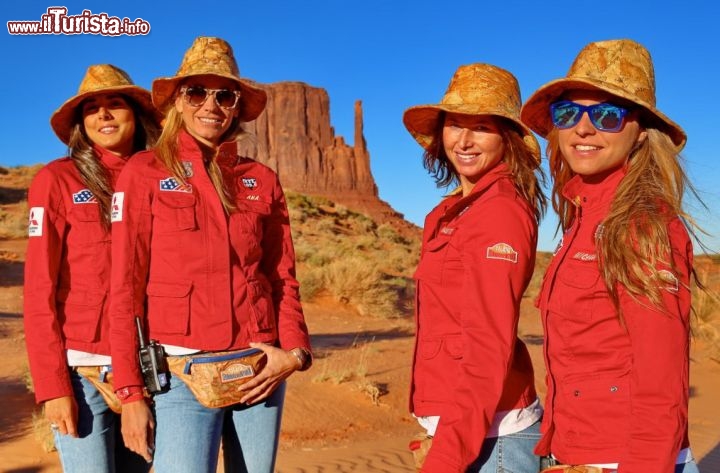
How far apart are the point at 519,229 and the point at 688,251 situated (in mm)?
444

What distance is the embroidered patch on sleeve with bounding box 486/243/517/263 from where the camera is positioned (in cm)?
190

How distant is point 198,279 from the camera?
244 centimetres

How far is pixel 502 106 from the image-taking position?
228 centimetres

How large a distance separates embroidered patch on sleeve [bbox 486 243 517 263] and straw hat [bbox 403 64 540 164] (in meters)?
0.52

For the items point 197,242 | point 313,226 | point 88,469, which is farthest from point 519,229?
point 313,226

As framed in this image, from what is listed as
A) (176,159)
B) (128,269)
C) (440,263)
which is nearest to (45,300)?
(128,269)

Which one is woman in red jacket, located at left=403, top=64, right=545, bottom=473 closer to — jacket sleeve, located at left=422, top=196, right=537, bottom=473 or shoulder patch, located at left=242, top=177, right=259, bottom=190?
jacket sleeve, located at left=422, top=196, right=537, bottom=473

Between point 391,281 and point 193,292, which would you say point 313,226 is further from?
point 193,292

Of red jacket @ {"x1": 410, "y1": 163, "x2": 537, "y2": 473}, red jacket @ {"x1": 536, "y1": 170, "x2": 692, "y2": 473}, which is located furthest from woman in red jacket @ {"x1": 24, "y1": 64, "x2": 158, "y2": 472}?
red jacket @ {"x1": 536, "y1": 170, "x2": 692, "y2": 473}

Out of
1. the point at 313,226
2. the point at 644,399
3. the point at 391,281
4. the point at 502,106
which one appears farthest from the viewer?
the point at 313,226

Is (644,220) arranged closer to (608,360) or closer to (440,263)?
(608,360)

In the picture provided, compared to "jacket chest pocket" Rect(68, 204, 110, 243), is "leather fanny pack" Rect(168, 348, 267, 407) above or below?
below

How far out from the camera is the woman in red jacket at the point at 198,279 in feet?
7.80

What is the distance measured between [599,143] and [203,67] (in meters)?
1.53
